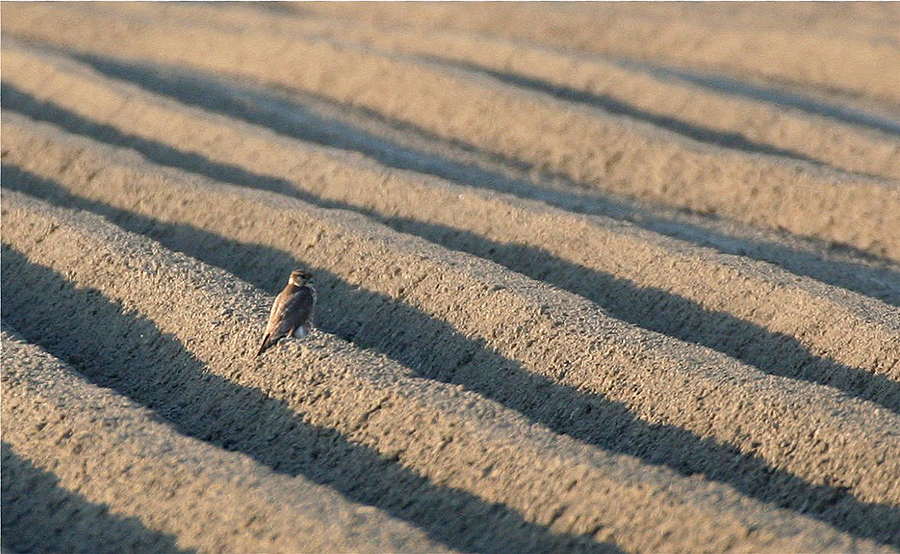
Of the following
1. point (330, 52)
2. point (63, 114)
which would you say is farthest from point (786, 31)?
point (63, 114)

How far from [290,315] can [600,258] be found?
2951 millimetres

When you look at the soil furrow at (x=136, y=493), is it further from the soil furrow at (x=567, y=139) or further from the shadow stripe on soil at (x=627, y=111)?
the shadow stripe on soil at (x=627, y=111)

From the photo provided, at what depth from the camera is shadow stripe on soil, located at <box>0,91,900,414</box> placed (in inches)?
311

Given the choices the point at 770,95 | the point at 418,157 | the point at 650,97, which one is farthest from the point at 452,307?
the point at 770,95

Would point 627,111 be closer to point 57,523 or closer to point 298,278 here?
point 298,278

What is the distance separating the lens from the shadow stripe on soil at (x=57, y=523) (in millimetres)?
6117

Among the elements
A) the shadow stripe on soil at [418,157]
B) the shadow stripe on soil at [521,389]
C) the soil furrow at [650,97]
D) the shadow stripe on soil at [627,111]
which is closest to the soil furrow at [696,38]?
the soil furrow at [650,97]

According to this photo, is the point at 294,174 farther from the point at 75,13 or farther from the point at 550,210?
the point at 75,13

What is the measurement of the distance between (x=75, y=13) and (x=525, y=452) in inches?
636

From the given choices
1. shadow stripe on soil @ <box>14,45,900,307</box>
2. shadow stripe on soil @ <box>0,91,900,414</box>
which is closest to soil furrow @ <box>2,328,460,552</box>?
shadow stripe on soil @ <box>0,91,900,414</box>

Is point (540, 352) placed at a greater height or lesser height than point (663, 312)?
greater

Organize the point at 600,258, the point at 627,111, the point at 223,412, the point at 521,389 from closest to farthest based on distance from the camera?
the point at 223,412
the point at 521,389
the point at 600,258
the point at 627,111

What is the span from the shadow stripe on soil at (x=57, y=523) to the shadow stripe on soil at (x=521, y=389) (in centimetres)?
241

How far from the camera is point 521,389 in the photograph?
25.1 ft
